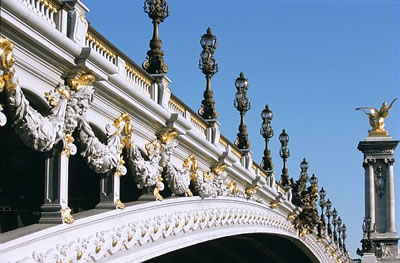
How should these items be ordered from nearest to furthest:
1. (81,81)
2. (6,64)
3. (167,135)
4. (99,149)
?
(6,64)
(81,81)
(99,149)
(167,135)

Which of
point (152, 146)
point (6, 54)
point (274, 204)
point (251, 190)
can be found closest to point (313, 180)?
point (274, 204)

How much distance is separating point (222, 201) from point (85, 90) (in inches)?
428

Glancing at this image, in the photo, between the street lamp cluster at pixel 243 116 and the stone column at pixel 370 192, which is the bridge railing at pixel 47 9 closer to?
the street lamp cluster at pixel 243 116

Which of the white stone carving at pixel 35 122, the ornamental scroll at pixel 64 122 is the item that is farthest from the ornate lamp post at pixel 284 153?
the white stone carving at pixel 35 122

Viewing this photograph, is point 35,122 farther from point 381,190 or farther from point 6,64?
point 381,190

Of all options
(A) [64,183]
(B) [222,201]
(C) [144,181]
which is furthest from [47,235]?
(B) [222,201]

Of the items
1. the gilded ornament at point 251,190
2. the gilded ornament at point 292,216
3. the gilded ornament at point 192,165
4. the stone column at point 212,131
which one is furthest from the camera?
the gilded ornament at point 292,216

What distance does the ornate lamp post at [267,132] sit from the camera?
3334cm

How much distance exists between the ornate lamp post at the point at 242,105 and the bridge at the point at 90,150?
10.6ft

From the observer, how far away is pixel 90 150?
15.0 m

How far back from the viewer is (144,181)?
699 inches

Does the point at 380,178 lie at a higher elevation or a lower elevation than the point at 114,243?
higher

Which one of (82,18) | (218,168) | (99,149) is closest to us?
(82,18)

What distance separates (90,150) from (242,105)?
544 inches
